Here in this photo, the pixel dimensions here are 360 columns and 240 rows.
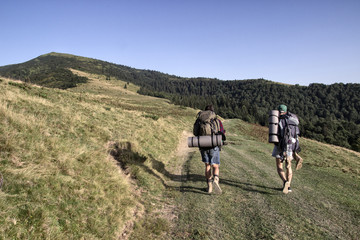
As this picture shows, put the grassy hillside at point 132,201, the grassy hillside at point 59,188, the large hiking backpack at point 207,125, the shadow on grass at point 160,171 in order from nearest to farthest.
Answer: the grassy hillside at point 59,188, the grassy hillside at point 132,201, the large hiking backpack at point 207,125, the shadow on grass at point 160,171

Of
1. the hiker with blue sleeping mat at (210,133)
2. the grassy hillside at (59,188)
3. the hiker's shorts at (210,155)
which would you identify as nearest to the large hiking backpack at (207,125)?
the hiker with blue sleeping mat at (210,133)

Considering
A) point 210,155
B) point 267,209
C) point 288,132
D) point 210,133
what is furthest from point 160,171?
point 288,132

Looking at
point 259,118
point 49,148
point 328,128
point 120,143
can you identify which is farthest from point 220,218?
point 259,118

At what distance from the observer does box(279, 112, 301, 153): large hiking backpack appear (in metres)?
6.00

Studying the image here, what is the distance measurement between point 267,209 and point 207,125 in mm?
2778

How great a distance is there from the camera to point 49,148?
534 centimetres

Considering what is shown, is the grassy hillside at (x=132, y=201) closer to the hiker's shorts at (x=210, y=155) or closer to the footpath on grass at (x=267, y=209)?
the footpath on grass at (x=267, y=209)

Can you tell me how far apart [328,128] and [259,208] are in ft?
335

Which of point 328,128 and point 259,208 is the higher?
point 259,208

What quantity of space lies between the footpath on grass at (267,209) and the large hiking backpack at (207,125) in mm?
1936

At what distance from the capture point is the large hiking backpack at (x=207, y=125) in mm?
6066

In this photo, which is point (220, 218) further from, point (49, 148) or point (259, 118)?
point (259, 118)

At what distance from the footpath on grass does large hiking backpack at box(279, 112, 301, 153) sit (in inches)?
57.3

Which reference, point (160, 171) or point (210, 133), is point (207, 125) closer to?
point (210, 133)
